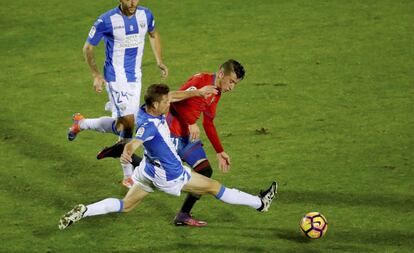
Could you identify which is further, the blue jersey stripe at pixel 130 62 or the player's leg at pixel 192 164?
the blue jersey stripe at pixel 130 62

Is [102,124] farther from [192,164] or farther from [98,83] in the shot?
[192,164]

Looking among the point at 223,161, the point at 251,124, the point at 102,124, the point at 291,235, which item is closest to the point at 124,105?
the point at 102,124

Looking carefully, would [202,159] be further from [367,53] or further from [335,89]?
[367,53]

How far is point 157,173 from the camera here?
9062 mm

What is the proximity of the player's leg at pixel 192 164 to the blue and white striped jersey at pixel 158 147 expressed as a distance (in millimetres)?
599

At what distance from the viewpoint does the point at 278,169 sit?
11344 mm

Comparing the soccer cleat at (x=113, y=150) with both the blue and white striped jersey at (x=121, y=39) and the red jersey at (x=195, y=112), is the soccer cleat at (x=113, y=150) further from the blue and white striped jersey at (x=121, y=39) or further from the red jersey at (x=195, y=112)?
the red jersey at (x=195, y=112)

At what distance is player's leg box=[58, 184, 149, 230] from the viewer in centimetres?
910

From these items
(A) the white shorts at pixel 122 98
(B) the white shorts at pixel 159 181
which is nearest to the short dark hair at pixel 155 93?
(B) the white shorts at pixel 159 181

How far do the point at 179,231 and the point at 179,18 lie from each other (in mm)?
8892

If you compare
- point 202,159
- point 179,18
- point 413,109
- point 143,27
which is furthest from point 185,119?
point 179,18

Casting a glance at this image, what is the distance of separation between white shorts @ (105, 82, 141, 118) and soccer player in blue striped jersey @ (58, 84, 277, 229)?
2046mm

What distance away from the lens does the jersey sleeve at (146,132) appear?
28.3 feet

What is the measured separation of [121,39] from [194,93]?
7.55ft
